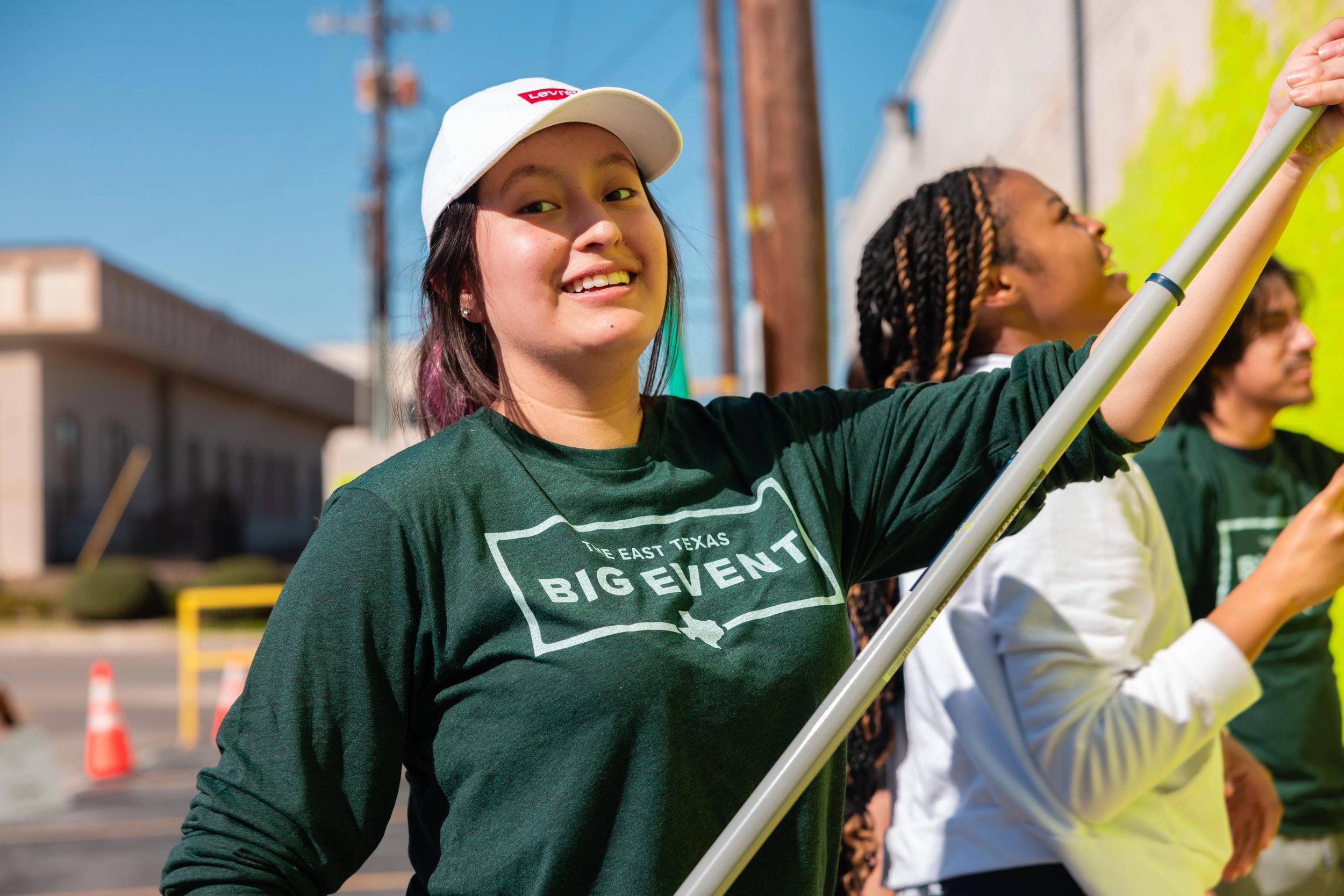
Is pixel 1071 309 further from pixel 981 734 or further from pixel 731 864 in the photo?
pixel 731 864

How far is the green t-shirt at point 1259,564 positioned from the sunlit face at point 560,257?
1.65 metres

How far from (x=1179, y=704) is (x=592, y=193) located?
1.11 m

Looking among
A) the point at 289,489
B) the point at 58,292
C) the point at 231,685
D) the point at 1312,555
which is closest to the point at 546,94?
the point at 1312,555

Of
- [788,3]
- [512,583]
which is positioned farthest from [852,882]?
[788,3]

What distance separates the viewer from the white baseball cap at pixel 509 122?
5.02 feet

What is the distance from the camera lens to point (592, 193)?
1.61 m

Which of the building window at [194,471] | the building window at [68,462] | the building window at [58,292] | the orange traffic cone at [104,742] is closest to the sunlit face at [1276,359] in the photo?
the orange traffic cone at [104,742]

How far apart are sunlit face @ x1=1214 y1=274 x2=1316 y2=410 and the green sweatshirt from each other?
1577 millimetres

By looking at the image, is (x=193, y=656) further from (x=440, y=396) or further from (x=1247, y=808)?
(x=1247, y=808)

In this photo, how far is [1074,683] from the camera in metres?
1.74

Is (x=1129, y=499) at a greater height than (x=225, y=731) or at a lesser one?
greater

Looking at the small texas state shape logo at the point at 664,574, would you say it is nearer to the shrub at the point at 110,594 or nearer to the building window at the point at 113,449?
the shrub at the point at 110,594

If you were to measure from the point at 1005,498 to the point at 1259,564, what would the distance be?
1.41 m

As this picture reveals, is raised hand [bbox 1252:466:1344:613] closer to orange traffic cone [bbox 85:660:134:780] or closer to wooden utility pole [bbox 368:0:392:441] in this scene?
orange traffic cone [bbox 85:660:134:780]
